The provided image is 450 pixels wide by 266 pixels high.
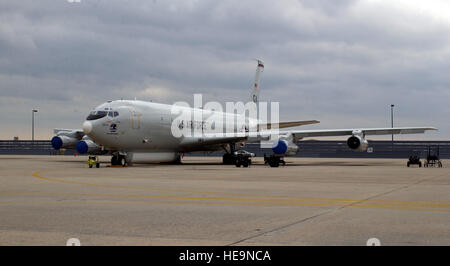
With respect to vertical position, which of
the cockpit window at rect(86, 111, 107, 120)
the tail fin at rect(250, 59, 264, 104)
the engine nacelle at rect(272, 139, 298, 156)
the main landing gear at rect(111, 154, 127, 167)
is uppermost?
the tail fin at rect(250, 59, 264, 104)

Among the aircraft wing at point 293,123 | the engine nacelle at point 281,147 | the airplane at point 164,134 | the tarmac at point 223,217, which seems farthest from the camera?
the aircraft wing at point 293,123

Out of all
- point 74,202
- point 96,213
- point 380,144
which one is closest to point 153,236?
point 96,213

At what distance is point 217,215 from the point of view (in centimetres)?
962

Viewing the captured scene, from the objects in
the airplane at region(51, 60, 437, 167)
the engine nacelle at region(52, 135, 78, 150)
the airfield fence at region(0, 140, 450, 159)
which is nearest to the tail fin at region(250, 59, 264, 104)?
the airplane at region(51, 60, 437, 167)

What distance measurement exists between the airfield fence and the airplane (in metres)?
32.7

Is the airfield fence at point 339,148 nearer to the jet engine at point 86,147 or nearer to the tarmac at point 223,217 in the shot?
the jet engine at point 86,147

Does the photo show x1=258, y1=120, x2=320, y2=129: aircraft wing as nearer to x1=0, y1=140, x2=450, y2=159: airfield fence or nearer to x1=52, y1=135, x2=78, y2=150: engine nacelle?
x1=52, y1=135, x2=78, y2=150: engine nacelle

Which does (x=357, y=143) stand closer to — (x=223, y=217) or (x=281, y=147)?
(x=281, y=147)

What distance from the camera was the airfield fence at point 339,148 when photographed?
74200 mm

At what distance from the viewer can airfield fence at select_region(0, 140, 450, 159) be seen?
243ft

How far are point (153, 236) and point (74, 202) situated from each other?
203 inches

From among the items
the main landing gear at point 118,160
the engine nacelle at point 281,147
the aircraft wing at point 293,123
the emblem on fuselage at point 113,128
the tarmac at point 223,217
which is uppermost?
the aircraft wing at point 293,123

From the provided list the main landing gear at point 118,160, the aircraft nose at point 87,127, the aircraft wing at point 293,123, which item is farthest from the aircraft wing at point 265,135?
the aircraft nose at point 87,127

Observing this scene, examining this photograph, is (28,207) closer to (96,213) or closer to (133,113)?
(96,213)
